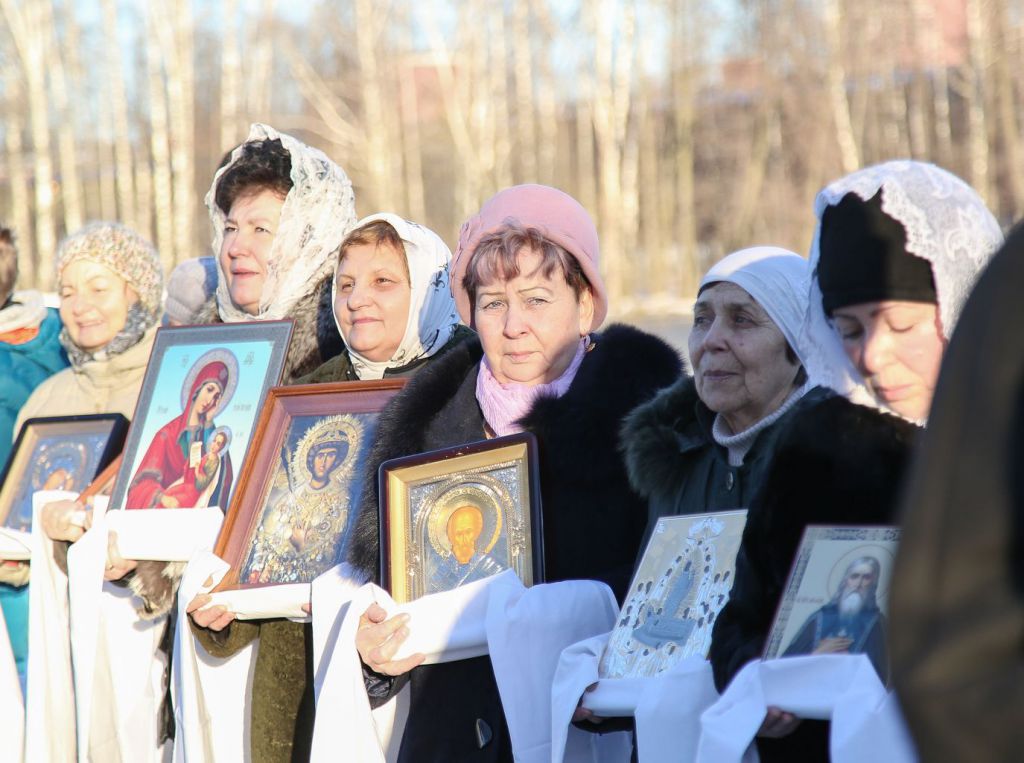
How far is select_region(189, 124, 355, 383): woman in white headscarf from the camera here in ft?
15.5

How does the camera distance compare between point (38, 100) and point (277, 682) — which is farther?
point (38, 100)

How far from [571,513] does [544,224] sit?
0.76 metres

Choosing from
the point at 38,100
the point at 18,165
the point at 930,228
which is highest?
the point at 38,100

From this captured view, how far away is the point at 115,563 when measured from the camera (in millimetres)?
4543

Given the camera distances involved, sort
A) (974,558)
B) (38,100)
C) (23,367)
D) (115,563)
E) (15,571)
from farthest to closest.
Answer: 1. (38,100)
2. (23,367)
3. (15,571)
4. (115,563)
5. (974,558)

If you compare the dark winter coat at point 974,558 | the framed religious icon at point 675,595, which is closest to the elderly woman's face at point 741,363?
the framed religious icon at point 675,595

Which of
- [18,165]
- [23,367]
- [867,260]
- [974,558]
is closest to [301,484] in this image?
[867,260]

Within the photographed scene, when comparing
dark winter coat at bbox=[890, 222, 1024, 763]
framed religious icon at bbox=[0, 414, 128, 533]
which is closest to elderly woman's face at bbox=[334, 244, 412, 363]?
framed religious icon at bbox=[0, 414, 128, 533]

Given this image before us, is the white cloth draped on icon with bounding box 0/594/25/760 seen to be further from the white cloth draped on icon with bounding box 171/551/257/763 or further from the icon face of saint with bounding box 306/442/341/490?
the icon face of saint with bounding box 306/442/341/490

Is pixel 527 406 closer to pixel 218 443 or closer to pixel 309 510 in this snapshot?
A: pixel 309 510

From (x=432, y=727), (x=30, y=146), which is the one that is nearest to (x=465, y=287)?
(x=432, y=727)

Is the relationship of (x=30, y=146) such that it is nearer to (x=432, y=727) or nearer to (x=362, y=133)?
(x=362, y=133)

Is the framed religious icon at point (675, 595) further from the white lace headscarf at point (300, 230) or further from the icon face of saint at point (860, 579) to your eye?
the white lace headscarf at point (300, 230)

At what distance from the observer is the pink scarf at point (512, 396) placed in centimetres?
366
